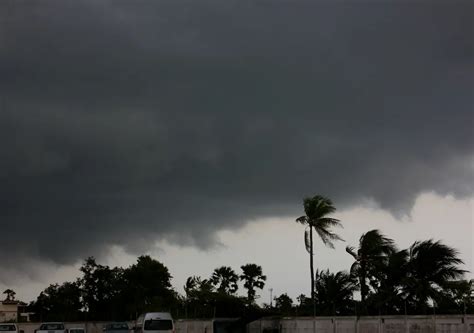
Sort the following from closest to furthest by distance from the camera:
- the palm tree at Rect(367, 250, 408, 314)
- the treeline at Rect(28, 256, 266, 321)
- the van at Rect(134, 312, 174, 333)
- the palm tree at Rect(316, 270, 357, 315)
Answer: the van at Rect(134, 312, 174, 333) → the palm tree at Rect(367, 250, 408, 314) → the palm tree at Rect(316, 270, 357, 315) → the treeline at Rect(28, 256, 266, 321)

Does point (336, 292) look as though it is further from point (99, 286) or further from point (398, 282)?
point (99, 286)

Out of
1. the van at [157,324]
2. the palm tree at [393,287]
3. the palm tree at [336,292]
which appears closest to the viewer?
the van at [157,324]

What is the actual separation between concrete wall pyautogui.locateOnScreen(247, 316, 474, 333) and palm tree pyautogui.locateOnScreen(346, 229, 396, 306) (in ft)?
17.7

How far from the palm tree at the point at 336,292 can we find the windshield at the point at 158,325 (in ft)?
43.7

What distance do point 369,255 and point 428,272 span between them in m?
6.87

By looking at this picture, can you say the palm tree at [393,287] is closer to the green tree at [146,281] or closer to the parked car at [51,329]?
the parked car at [51,329]

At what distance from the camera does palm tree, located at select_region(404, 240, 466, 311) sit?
128 feet

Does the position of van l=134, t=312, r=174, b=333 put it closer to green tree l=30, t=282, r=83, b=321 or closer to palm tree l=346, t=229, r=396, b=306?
palm tree l=346, t=229, r=396, b=306

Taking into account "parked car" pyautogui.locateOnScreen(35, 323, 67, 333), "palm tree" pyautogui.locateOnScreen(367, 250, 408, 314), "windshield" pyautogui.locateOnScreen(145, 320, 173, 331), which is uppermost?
"palm tree" pyautogui.locateOnScreen(367, 250, 408, 314)

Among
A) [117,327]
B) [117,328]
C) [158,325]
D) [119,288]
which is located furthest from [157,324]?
[119,288]

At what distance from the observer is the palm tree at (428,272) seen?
3894cm

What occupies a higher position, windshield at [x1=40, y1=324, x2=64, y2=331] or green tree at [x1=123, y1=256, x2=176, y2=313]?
green tree at [x1=123, y1=256, x2=176, y2=313]

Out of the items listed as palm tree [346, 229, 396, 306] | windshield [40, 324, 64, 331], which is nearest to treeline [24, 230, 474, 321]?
palm tree [346, 229, 396, 306]

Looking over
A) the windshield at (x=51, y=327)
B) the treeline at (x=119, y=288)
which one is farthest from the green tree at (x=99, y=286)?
the windshield at (x=51, y=327)
